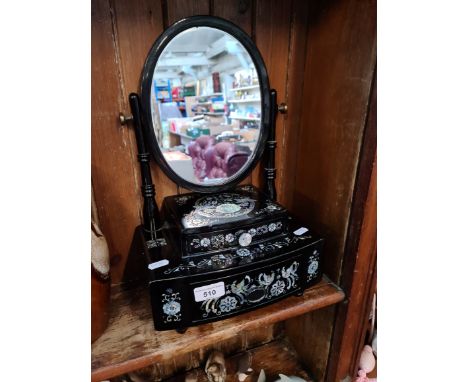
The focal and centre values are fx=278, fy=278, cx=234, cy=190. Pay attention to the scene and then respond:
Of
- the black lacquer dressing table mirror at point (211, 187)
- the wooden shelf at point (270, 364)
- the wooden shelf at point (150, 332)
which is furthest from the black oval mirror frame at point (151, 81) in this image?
the wooden shelf at point (270, 364)

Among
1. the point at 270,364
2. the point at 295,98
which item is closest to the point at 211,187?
the point at 295,98

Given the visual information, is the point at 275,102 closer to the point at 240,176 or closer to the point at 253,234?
the point at 240,176

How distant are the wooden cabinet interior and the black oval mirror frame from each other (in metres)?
0.03

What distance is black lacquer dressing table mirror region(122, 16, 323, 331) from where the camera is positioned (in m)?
0.57

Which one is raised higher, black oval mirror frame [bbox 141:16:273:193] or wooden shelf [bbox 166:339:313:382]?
black oval mirror frame [bbox 141:16:273:193]

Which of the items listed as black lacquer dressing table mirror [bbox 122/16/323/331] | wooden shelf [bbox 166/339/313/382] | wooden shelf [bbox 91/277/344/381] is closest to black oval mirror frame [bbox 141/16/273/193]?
black lacquer dressing table mirror [bbox 122/16/323/331]

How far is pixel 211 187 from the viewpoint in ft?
2.51

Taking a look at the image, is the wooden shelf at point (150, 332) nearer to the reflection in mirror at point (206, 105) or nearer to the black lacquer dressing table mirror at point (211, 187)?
the black lacquer dressing table mirror at point (211, 187)

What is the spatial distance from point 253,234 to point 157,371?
0.66 m

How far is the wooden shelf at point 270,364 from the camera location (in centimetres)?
95

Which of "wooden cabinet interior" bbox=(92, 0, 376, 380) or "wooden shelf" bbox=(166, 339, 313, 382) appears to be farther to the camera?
"wooden shelf" bbox=(166, 339, 313, 382)

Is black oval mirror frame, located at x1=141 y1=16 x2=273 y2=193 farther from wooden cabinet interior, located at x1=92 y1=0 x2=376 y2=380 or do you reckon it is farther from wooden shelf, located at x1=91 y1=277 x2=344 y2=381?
wooden shelf, located at x1=91 y1=277 x2=344 y2=381

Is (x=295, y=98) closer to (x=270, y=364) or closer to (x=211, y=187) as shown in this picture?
(x=211, y=187)

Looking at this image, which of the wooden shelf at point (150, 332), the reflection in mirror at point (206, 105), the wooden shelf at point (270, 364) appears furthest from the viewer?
the wooden shelf at point (270, 364)
